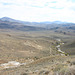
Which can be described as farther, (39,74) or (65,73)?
(39,74)

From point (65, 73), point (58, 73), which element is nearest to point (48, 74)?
point (58, 73)

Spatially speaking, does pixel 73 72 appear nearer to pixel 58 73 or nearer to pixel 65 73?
pixel 65 73

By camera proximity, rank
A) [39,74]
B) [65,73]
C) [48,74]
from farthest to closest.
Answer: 1. [39,74]
2. [48,74]
3. [65,73]

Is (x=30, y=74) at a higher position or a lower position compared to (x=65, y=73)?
lower

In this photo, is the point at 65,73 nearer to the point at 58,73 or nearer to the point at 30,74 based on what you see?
the point at 58,73

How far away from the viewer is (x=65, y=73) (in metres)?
9.35

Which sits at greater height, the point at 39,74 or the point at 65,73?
the point at 65,73

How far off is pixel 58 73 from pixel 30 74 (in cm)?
328

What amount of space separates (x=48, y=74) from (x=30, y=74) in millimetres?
2191

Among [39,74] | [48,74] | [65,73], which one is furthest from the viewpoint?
[39,74]

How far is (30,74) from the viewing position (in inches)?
453

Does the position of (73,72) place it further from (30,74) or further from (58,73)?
(30,74)

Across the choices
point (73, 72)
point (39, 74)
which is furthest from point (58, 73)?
point (39, 74)

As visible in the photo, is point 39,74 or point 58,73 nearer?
point 58,73
